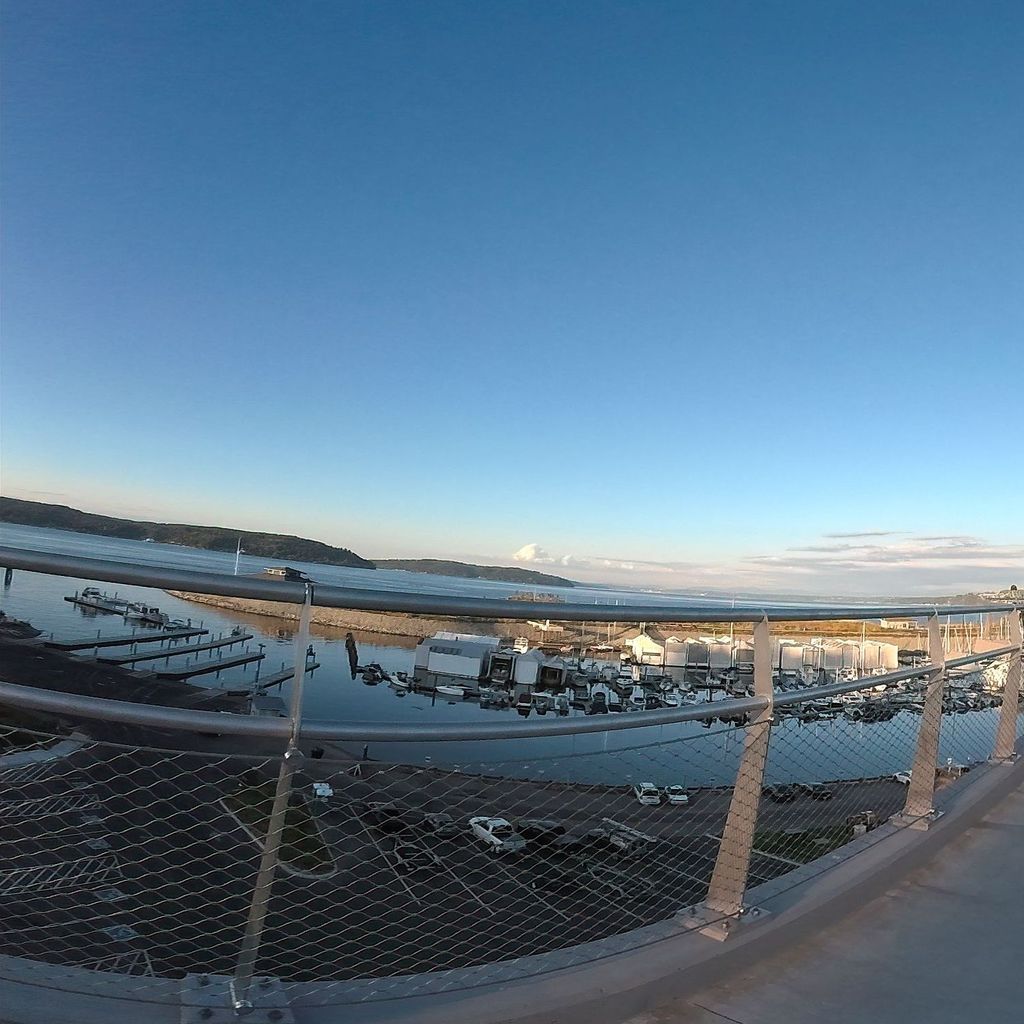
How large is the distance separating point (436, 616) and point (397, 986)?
30.0 inches

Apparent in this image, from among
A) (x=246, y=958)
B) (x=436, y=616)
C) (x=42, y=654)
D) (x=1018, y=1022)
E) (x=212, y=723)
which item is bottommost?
(x=42, y=654)

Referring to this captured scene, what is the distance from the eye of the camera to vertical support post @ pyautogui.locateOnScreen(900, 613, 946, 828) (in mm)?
2789

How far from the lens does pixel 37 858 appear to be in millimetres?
7574

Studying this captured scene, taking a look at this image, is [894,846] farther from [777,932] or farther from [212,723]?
[212,723]

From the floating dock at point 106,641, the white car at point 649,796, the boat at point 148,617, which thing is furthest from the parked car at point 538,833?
the boat at point 148,617

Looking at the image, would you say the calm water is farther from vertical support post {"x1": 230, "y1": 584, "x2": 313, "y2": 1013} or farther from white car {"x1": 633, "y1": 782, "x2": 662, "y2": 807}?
white car {"x1": 633, "y1": 782, "x2": 662, "y2": 807}

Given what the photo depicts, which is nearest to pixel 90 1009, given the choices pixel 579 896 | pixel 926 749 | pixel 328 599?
pixel 328 599

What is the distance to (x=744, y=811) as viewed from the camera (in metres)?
1.88

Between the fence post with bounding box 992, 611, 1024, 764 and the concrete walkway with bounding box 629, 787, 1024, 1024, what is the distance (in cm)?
163

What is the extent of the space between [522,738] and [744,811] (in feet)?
2.78

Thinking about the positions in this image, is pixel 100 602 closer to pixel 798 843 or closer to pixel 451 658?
pixel 451 658

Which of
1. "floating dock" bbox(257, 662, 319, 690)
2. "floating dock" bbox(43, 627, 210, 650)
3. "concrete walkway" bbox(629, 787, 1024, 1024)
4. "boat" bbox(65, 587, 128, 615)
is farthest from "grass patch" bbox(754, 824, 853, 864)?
"boat" bbox(65, 587, 128, 615)

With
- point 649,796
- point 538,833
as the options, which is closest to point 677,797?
point 649,796

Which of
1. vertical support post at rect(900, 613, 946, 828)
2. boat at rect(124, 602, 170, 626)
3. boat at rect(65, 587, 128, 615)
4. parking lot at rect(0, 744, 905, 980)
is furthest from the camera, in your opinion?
boat at rect(65, 587, 128, 615)
